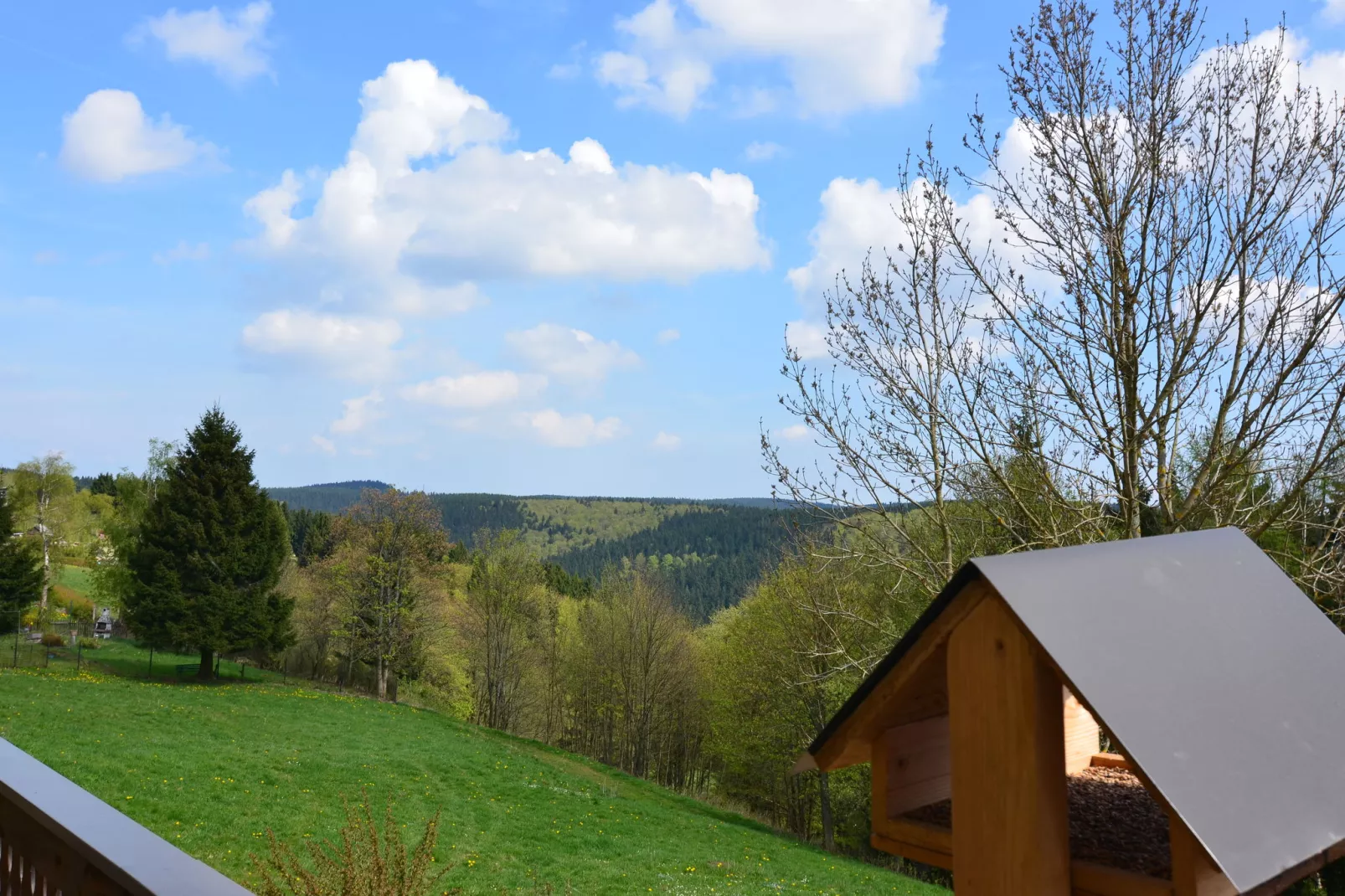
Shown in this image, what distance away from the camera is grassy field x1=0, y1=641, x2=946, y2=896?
38.3ft

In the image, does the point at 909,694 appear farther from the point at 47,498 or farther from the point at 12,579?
the point at 47,498

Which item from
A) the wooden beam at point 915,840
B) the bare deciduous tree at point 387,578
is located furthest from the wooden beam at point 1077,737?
the bare deciduous tree at point 387,578

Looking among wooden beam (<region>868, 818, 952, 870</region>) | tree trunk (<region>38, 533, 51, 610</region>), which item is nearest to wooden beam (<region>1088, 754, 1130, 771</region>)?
wooden beam (<region>868, 818, 952, 870</region>)

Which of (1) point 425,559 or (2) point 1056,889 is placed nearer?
(2) point 1056,889

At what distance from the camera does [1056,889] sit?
6.14 ft

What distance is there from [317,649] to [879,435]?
1403 inches

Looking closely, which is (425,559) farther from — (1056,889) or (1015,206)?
(1056,889)

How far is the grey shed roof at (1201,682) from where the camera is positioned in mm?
1638

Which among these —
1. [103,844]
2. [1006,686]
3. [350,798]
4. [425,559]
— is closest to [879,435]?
[1006,686]

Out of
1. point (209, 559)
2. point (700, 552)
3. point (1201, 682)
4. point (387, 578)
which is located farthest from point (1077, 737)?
point (700, 552)

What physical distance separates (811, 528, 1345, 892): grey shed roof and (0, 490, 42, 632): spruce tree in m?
33.7

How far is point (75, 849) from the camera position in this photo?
1.46 metres

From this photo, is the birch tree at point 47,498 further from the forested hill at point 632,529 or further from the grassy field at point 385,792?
the forested hill at point 632,529

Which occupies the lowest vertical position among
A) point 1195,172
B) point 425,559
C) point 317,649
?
point 317,649
